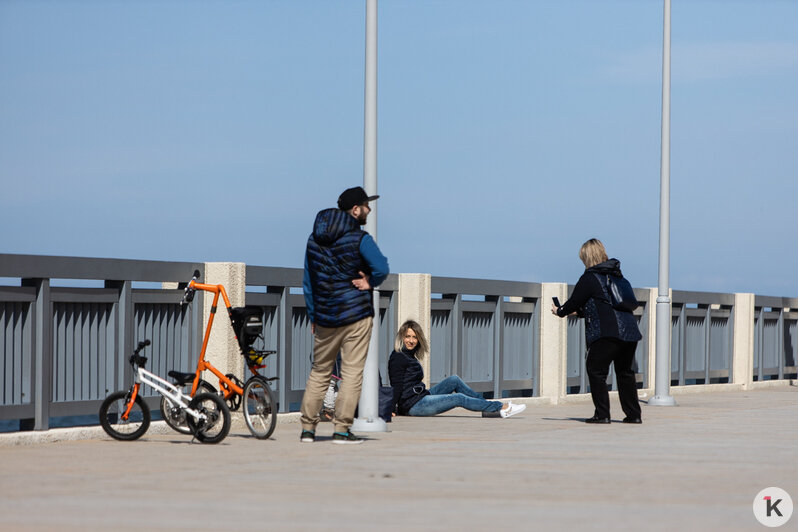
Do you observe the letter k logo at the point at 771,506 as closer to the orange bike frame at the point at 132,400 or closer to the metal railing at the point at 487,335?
the orange bike frame at the point at 132,400

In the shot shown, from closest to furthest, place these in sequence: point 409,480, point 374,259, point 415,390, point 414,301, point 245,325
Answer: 1. point 409,480
2. point 374,259
3. point 245,325
4. point 415,390
5. point 414,301

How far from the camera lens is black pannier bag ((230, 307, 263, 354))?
1174 cm

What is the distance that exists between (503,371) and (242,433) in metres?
6.65

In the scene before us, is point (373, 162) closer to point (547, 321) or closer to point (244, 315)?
point (244, 315)

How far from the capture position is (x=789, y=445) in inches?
445

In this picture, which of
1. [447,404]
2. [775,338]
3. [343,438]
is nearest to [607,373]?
[447,404]

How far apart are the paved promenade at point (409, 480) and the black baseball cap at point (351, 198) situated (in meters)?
1.87

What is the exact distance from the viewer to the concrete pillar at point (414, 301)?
1617 centimetres

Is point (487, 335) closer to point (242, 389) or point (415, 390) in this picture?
point (415, 390)

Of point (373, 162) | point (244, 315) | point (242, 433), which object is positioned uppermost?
point (373, 162)

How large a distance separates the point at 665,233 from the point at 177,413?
959 centimetres

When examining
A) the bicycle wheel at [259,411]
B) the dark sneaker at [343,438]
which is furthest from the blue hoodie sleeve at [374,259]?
the bicycle wheel at [259,411]

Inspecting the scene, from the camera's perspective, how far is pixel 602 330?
14.1 metres

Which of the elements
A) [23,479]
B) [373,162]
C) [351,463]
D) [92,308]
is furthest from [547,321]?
[23,479]
